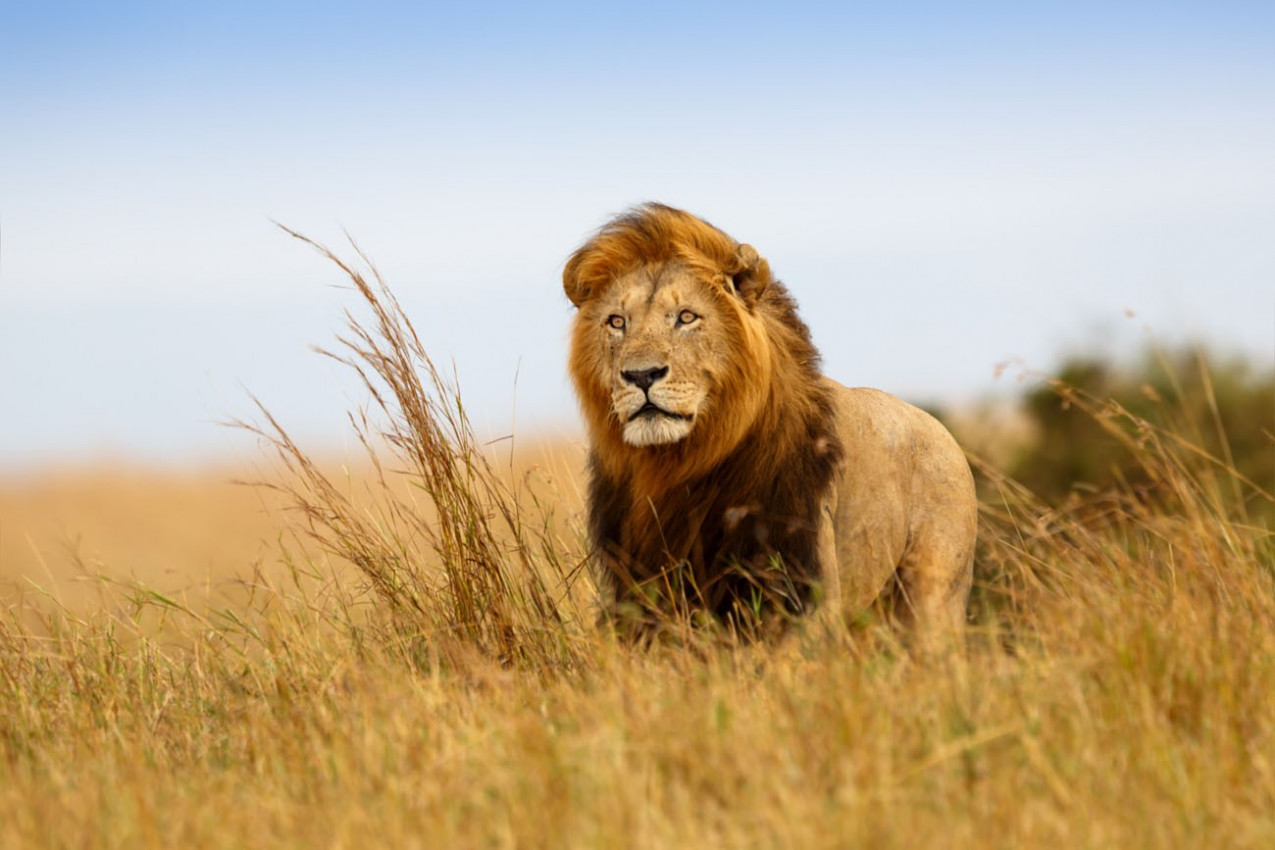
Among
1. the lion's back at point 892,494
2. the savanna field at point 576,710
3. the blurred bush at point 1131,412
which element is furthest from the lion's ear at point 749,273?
the blurred bush at point 1131,412

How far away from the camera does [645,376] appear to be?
190 inches

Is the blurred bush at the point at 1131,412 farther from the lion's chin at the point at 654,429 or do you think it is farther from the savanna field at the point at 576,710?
the lion's chin at the point at 654,429

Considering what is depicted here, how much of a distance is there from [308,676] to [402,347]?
1281mm

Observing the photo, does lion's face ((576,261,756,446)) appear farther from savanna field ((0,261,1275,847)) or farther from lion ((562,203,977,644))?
savanna field ((0,261,1275,847))

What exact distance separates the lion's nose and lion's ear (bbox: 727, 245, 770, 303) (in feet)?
1.97

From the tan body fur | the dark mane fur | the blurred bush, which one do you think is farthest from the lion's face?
the blurred bush

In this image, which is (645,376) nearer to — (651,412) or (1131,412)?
(651,412)

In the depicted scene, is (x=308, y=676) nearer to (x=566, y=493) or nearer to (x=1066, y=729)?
(x=566, y=493)

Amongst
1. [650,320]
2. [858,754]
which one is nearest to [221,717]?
[650,320]

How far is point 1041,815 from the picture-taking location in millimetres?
3158

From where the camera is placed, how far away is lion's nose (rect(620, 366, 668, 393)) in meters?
4.82

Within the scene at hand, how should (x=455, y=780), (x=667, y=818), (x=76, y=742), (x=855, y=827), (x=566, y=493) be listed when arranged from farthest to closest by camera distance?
(x=566, y=493) < (x=76, y=742) < (x=455, y=780) < (x=667, y=818) < (x=855, y=827)

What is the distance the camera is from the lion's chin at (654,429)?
4820 millimetres

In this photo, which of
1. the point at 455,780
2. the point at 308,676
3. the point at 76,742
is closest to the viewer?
the point at 455,780
